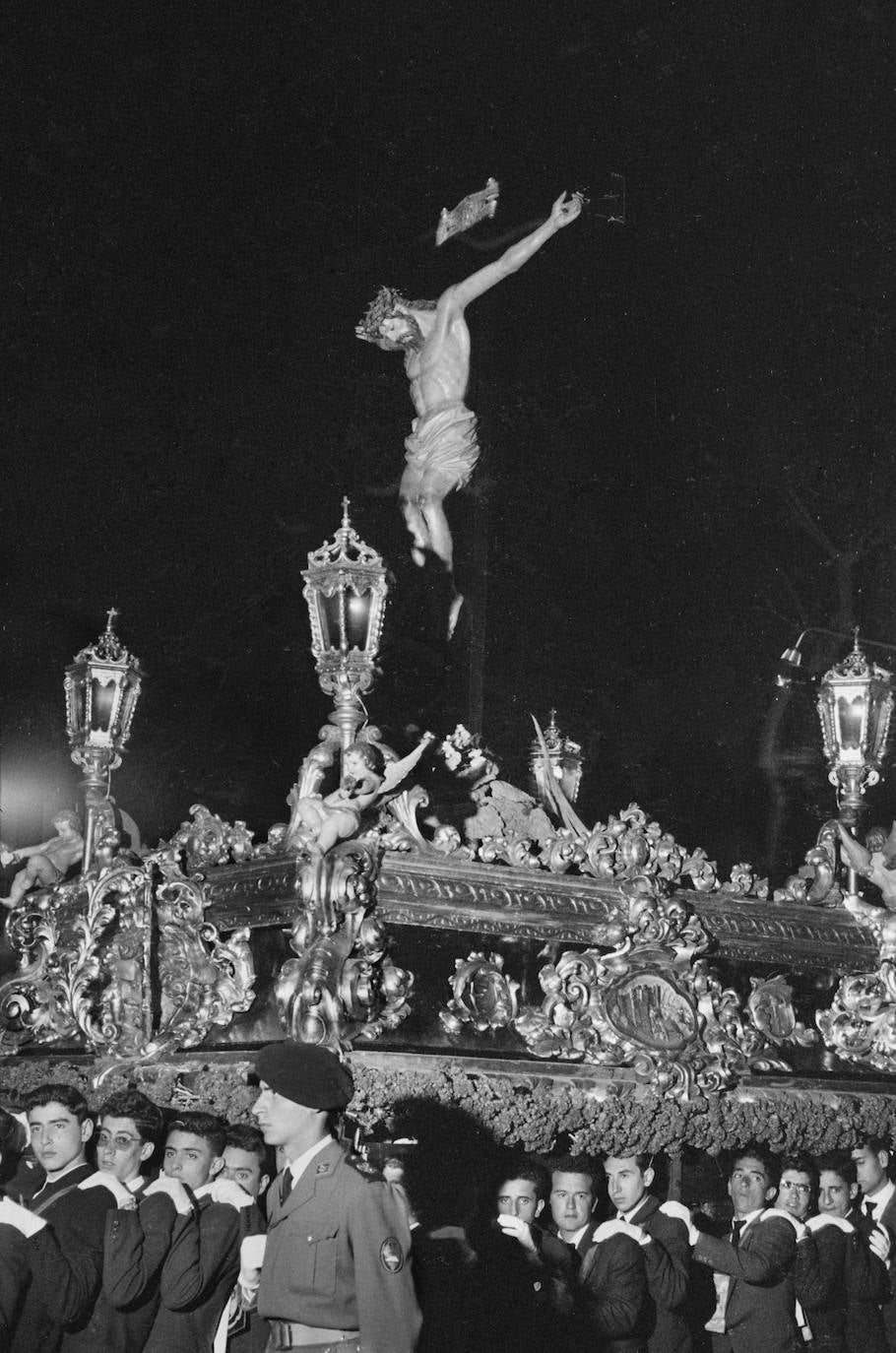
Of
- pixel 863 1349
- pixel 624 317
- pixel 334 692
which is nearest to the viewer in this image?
pixel 863 1349

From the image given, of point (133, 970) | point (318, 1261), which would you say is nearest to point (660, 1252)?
point (133, 970)

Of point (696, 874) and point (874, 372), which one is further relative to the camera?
point (874, 372)

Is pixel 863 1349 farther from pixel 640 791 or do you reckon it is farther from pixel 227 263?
pixel 227 263

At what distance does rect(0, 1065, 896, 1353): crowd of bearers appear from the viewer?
15.8 feet

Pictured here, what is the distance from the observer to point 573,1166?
26.8 ft

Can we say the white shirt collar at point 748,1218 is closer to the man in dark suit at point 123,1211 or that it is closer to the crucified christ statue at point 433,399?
the man in dark suit at point 123,1211

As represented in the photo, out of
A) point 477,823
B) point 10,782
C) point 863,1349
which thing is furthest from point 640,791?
point 863,1349

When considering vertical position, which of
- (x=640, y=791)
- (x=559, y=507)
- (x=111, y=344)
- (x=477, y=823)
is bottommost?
(x=477, y=823)

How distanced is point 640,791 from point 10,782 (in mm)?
4307

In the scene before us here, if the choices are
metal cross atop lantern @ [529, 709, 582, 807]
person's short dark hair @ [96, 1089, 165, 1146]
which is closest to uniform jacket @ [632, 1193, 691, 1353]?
person's short dark hair @ [96, 1089, 165, 1146]

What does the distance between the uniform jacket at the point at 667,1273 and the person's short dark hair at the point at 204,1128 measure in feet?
5.90

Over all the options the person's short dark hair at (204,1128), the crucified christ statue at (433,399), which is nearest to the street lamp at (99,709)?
the crucified christ statue at (433,399)

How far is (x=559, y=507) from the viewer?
13617 mm

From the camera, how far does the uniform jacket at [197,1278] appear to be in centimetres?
605
